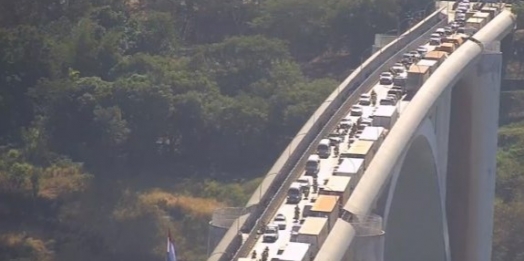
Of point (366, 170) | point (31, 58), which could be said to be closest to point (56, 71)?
point (31, 58)

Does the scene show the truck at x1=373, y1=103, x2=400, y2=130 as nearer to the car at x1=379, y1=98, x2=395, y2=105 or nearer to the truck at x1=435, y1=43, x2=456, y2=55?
the car at x1=379, y1=98, x2=395, y2=105

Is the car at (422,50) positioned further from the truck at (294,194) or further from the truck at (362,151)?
the truck at (294,194)

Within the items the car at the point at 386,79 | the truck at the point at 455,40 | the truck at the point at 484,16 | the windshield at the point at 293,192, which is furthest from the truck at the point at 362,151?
the truck at the point at 484,16

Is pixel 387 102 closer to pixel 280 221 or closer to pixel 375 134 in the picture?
pixel 375 134

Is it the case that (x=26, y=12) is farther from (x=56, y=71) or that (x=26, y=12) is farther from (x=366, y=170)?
(x=366, y=170)

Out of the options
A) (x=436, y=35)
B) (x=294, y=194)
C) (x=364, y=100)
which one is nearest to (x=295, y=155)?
(x=294, y=194)
